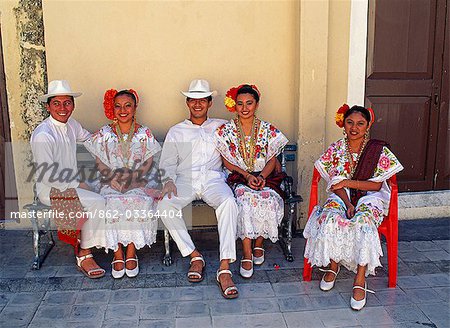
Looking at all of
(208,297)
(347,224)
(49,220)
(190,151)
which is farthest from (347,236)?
(49,220)

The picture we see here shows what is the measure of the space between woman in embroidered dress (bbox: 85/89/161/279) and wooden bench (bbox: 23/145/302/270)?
284 millimetres

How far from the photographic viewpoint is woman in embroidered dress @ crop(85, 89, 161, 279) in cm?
378

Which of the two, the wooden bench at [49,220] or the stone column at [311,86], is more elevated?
the stone column at [311,86]

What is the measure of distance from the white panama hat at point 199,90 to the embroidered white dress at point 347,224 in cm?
122

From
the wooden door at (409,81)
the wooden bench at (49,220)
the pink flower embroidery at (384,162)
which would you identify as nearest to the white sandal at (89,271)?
the wooden bench at (49,220)

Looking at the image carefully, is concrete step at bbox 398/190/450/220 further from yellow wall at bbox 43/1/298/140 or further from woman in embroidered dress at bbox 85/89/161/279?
woman in embroidered dress at bbox 85/89/161/279

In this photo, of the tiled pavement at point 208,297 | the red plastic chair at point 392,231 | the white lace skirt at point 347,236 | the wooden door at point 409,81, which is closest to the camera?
the tiled pavement at point 208,297

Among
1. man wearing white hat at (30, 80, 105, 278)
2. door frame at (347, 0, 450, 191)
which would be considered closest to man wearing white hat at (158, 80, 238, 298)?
man wearing white hat at (30, 80, 105, 278)

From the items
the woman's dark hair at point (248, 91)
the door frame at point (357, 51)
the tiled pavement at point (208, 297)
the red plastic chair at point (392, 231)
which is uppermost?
the door frame at point (357, 51)

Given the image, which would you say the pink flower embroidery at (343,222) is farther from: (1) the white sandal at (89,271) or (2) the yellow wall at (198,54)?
(1) the white sandal at (89,271)

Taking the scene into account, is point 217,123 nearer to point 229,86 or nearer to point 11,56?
point 229,86

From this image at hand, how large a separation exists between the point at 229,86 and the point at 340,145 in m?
1.37

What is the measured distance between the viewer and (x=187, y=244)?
386 cm

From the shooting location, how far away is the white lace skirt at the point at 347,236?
329 cm
